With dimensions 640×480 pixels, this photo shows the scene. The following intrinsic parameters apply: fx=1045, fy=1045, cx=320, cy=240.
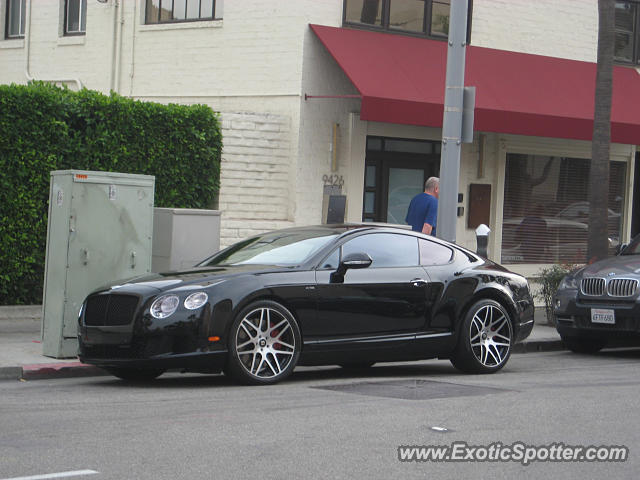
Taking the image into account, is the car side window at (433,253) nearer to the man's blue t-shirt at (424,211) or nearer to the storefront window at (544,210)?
the man's blue t-shirt at (424,211)

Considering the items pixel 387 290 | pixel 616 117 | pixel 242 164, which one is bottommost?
pixel 387 290

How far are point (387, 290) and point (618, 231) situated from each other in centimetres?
1306

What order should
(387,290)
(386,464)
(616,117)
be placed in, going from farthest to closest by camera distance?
(616,117) → (387,290) → (386,464)

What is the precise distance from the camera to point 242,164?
16.8 meters

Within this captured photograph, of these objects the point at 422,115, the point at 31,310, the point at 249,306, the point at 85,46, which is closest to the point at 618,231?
the point at 422,115

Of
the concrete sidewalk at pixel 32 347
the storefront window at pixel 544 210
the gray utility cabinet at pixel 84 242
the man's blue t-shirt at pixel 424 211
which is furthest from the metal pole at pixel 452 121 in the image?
the storefront window at pixel 544 210

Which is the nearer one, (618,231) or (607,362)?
(607,362)

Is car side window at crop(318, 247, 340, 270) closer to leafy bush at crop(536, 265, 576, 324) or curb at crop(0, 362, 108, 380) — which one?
curb at crop(0, 362, 108, 380)

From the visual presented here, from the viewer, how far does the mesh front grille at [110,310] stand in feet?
30.3

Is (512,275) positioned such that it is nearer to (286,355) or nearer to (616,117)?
(286,355)

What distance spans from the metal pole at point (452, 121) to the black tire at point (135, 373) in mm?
5003

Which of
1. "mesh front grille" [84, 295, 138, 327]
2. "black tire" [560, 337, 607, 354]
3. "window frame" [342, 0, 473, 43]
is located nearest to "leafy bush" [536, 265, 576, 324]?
"black tire" [560, 337, 607, 354]

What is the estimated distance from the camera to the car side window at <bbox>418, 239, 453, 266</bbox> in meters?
10.7

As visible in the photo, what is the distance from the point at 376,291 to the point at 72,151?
5.95 meters
